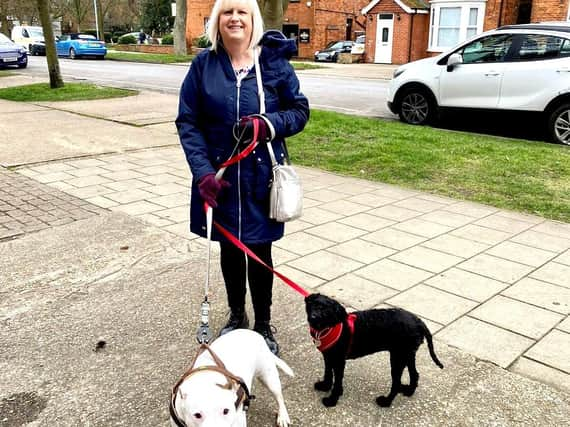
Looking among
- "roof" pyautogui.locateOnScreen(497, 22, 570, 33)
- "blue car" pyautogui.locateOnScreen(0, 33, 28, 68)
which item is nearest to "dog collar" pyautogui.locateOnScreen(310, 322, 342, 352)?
"roof" pyautogui.locateOnScreen(497, 22, 570, 33)

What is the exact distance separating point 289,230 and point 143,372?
2.49 m

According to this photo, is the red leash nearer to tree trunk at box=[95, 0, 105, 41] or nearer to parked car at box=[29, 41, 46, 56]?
parked car at box=[29, 41, 46, 56]

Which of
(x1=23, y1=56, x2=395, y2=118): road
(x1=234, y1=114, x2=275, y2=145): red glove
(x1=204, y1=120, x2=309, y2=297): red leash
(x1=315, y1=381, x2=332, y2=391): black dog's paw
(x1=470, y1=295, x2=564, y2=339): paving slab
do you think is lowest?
(x1=470, y1=295, x2=564, y2=339): paving slab

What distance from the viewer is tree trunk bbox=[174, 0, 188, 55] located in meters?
34.9

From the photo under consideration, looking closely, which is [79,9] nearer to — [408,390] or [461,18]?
[461,18]

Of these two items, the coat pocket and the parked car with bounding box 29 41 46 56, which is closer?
the coat pocket

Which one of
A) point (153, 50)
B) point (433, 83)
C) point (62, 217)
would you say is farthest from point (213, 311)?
point (153, 50)

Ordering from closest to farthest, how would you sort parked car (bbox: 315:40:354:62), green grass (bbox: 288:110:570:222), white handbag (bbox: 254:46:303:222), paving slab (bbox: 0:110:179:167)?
1. white handbag (bbox: 254:46:303:222)
2. green grass (bbox: 288:110:570:222)
3. paving slab (bbox: 0:110:179:167)
4. parked car (bbox: 315:40:354:62)

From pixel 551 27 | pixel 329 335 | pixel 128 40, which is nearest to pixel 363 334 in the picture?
pixel 329 335

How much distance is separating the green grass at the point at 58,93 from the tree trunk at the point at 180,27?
20804 millimetres

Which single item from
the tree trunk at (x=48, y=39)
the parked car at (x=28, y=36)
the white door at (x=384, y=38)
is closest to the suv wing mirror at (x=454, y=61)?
the tree trunk at (x=48, y=39)

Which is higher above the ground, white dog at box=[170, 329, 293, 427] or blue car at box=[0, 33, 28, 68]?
blue car at box=[0, 33, 28, 68]

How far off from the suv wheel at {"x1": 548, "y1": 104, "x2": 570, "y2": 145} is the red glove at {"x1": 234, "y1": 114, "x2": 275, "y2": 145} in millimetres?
7761

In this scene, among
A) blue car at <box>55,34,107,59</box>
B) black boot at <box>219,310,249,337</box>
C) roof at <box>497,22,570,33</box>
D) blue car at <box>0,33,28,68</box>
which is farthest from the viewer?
blue car at <box>55,34,107,59</box>
